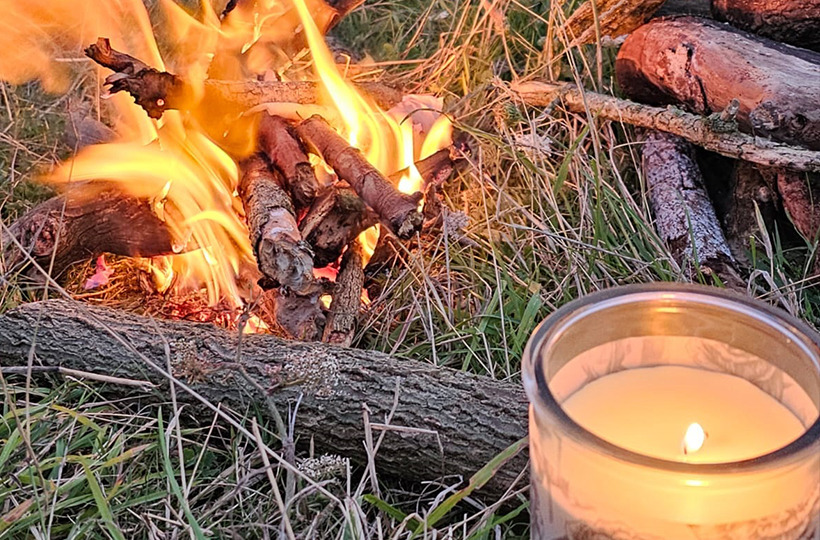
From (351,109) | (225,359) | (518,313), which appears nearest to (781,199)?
(518,313)

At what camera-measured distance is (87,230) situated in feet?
7.24

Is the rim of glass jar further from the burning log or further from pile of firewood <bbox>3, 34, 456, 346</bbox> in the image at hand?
the burning log

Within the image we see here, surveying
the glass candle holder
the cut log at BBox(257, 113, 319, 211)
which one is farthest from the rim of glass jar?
the cut log at BBox(257, 113, 319, 211)

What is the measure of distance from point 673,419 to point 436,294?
1107 millimetres

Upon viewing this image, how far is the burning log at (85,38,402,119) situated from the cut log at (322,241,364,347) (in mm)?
538

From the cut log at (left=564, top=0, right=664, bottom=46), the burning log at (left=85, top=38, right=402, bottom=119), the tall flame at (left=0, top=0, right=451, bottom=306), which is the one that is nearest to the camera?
the burning log at (left=85, top=38, right=402, bottom=119)

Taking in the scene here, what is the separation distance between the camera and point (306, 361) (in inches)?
64.3

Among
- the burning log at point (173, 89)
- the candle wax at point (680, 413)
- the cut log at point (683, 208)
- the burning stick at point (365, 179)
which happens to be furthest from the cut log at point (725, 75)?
the candle wax at point (680, 413)

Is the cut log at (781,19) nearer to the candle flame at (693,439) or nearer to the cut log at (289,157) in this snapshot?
the cut log at (289,157)

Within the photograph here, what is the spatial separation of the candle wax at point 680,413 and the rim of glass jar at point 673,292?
0.09m

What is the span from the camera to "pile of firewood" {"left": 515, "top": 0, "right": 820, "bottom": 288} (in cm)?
198

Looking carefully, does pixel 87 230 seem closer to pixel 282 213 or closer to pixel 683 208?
pixel 282 213

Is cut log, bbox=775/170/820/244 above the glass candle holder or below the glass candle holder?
below

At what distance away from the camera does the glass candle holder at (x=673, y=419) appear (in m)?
0.77
